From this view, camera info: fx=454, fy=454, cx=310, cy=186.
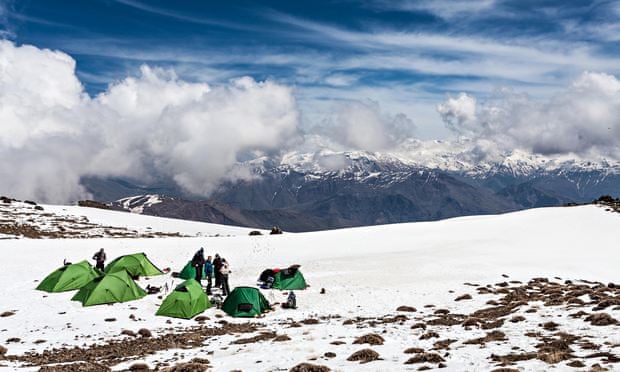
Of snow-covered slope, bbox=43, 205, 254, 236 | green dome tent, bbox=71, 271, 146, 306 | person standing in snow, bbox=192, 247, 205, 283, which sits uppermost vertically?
snow-covered slope, bbox=43, 205, 254, 236

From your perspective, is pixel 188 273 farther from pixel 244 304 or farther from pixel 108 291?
pixel 244 304

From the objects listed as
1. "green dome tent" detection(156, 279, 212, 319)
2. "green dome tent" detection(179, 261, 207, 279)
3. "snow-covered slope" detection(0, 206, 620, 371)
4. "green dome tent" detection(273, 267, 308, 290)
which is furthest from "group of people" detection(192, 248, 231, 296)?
"green dome tent" detection(273, 267, 308, 290)

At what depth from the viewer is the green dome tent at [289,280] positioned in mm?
30078

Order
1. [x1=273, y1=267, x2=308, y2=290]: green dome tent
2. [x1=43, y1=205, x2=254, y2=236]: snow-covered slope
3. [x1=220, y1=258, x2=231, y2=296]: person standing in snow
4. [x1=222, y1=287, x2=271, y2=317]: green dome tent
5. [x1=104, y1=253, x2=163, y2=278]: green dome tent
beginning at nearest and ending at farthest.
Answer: [x1=222, y1=287, x2=271, y2=317]: green dome tent < [x1=220, y1=258, x2=231, y2=296]: person standing in snow < [x1=273, y1=267, x2=308, y2=290]: green dome tent < [x1=104, y1=253, x2=163, y2=278]: green dome tent < [x1=43, y1=205, x2=254, y2=236]: snow-covered slope

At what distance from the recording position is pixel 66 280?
27969 millimetres

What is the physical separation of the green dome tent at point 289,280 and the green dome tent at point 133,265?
9.97 m

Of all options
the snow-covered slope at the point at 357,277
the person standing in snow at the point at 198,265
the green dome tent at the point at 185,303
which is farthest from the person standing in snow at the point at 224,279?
the person standing in snow at the point at 198,265

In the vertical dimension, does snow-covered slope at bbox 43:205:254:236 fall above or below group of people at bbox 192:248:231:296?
above

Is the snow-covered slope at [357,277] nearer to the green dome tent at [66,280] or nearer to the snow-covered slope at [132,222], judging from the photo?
the green dome tent at [66,280]

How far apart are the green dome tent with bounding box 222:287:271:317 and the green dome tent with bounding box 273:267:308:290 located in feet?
16.1

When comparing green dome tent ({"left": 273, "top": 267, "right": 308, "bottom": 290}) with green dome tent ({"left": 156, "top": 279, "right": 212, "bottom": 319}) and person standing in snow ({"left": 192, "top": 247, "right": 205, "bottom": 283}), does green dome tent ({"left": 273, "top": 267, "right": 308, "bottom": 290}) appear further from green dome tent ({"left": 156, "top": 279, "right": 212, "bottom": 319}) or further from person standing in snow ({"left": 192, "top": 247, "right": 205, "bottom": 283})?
green dome tent ({"left": 156, "top": 279, "right": 212, "bottom": 319})

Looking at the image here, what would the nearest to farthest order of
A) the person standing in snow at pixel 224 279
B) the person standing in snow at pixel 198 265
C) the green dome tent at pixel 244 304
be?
the green dome tent at pixel 244 304
the person standing in snow at pixel 224 279
the person standing in snow at pixel 198 265

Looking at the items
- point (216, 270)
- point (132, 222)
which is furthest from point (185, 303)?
point (132, 222)

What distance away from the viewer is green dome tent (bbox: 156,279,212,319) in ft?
77.9
